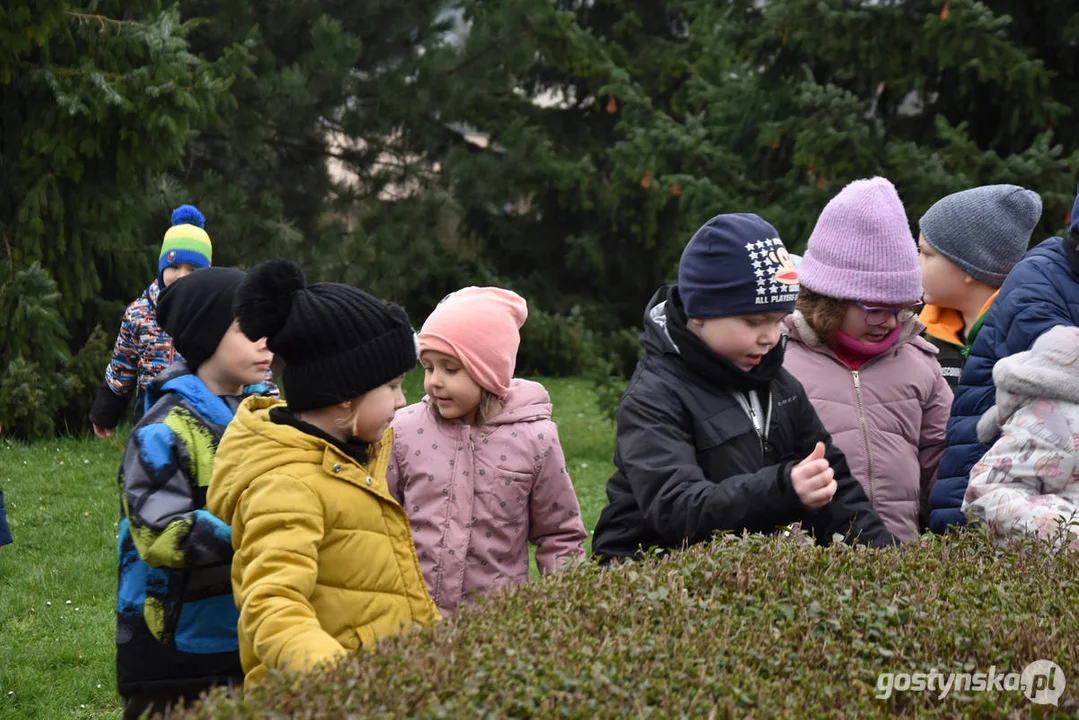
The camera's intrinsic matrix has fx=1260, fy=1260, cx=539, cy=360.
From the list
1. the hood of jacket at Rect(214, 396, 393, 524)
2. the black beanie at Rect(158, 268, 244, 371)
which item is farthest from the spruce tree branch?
the hood of jacket at Rect(214, 396, 393, 524)

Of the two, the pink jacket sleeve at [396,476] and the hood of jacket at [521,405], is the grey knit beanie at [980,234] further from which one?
the pink jacket sleeve at [396,476]

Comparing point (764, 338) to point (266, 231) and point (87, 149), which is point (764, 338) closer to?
point (87, 149)

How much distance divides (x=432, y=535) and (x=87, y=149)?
27.1ft

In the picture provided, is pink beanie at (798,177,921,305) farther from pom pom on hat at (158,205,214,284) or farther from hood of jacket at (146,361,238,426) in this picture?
pom pom on hat at (158,205,214,284)

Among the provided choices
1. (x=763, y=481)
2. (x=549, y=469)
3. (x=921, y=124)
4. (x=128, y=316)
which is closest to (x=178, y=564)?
(x=549, y=469)

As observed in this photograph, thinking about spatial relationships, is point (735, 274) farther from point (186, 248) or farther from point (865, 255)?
point (186, 248)

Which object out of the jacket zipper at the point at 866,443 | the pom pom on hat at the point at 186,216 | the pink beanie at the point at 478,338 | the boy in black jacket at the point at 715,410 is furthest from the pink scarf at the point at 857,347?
the pom pom on hat at the point at 186,216

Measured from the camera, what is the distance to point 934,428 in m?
4.29

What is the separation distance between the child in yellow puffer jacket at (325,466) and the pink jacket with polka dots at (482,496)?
20.1 inches

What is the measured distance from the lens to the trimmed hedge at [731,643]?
2.25 meters

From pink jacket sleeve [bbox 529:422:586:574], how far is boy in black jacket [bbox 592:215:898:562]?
0.48 feet

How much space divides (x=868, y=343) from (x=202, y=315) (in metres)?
2.13

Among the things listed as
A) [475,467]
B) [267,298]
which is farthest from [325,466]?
[475,467]

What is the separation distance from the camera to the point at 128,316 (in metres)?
7.84
